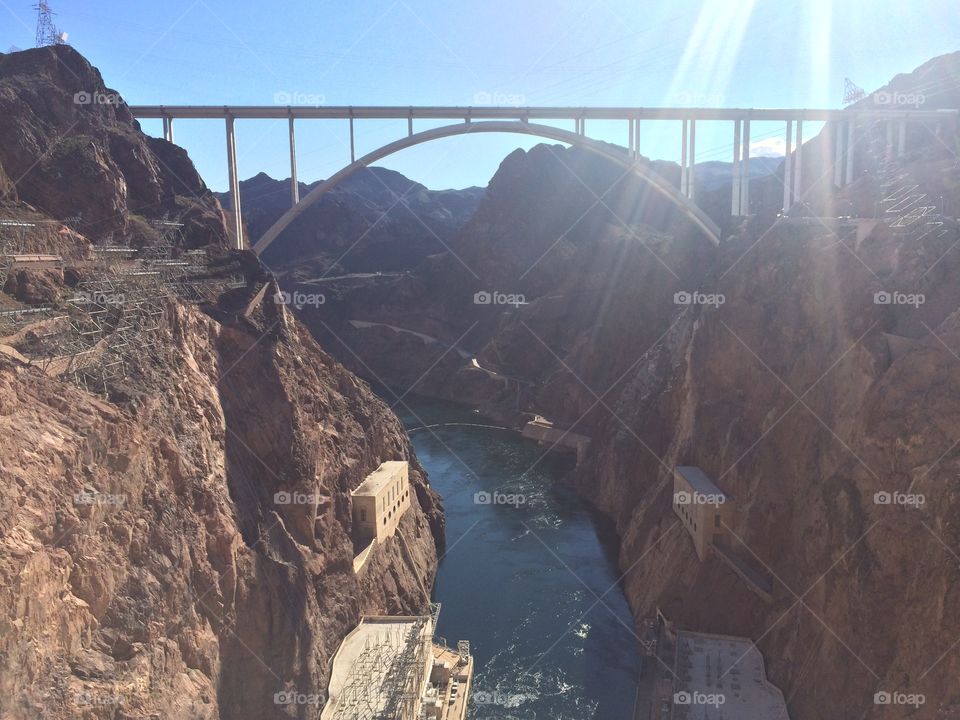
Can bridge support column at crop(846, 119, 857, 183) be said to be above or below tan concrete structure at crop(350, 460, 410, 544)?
above

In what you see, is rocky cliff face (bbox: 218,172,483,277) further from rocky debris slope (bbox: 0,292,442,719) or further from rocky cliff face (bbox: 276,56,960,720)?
rocky debris slope (bbox: 0,292,442,719)

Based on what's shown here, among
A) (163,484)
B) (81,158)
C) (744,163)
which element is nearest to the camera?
(163,484)

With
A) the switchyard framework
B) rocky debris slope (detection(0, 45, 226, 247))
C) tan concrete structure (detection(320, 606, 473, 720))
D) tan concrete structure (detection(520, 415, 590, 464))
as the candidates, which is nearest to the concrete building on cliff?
tan concrete structure (detection(320, 606, 473, 720))

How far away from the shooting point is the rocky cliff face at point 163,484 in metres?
12.0

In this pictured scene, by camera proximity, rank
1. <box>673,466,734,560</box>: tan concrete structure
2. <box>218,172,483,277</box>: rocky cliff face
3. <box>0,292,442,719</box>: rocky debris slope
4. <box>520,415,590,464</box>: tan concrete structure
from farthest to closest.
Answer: <box>218,172,483,277</box>: rocky cliff face, <box>520,415,590,464</box>: tan concrete structure, <box>673,466,734,560</box>: tan concrete structure, <box>0,292,442,719</box>: rocky debris slope

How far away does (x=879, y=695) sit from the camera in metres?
16.4

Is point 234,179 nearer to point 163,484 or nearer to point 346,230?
point 163,484

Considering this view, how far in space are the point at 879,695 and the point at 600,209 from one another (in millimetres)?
65504

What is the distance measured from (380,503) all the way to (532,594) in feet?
23.9

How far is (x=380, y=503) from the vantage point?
27.0 m

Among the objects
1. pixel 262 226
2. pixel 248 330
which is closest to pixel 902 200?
pixel 248 330

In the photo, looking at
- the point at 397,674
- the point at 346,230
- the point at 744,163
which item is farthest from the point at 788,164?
the point at 346,230

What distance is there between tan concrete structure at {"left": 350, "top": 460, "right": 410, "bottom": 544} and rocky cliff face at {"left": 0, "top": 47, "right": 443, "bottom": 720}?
688mm

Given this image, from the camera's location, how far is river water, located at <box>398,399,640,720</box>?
22625 mm
